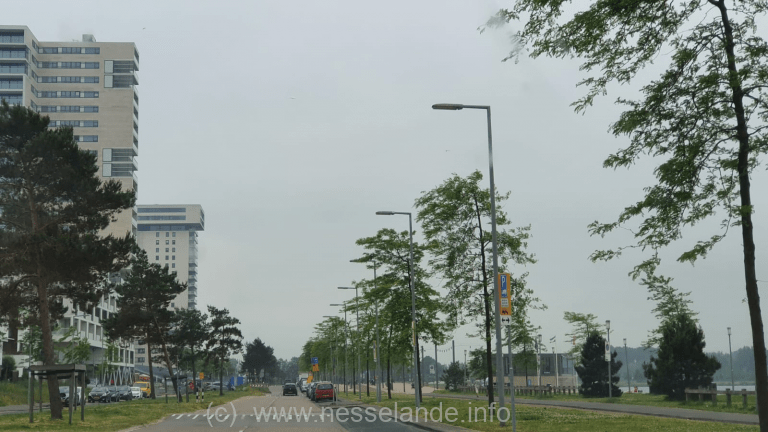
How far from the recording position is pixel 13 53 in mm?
148000

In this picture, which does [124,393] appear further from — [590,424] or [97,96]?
[97,96]

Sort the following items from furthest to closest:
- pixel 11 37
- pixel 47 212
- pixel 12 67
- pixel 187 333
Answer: pixel 11 37, pixel 12 67, pixel 187 333, pixel 47 212

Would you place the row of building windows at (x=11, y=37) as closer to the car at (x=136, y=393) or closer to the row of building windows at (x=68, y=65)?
the row of building windows at (x=68, y=65)

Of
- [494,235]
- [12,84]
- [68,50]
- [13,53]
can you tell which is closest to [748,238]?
[494,235]

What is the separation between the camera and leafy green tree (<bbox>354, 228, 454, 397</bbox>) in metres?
44.4

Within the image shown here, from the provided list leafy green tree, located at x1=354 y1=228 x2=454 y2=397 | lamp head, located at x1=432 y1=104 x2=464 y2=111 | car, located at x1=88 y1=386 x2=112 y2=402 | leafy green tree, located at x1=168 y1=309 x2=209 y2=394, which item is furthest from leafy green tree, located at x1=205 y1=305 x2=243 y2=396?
lamp head, located at x1=432 y1=104 x2=464 y2=111

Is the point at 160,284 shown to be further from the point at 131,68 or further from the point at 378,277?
the point at 131,68

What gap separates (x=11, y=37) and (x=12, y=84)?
982 centimetres

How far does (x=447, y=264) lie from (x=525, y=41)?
56.5 feet

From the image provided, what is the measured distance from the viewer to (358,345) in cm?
7331

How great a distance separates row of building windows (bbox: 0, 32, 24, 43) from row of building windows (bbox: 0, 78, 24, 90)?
7864mm

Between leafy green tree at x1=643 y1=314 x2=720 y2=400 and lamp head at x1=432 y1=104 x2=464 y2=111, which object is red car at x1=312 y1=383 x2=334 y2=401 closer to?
leafy green tree at x1=643 y1=314 x2=720 y2=400

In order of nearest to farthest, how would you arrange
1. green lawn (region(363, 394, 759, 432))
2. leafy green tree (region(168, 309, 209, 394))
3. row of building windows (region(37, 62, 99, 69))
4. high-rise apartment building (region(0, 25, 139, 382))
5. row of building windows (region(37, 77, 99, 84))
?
green lawn (region(363, 394, 759, 432)) < leafy green tree (region(168, 309, 209, 394)) < high-rise apartment building (region(0, 25, 139, 382)) < row of building windows (region(37, 77, 99, 84)) < row of building windows (region(37, 62, 99, 69))

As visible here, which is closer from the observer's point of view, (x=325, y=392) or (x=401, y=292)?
(x=401, y=292)
